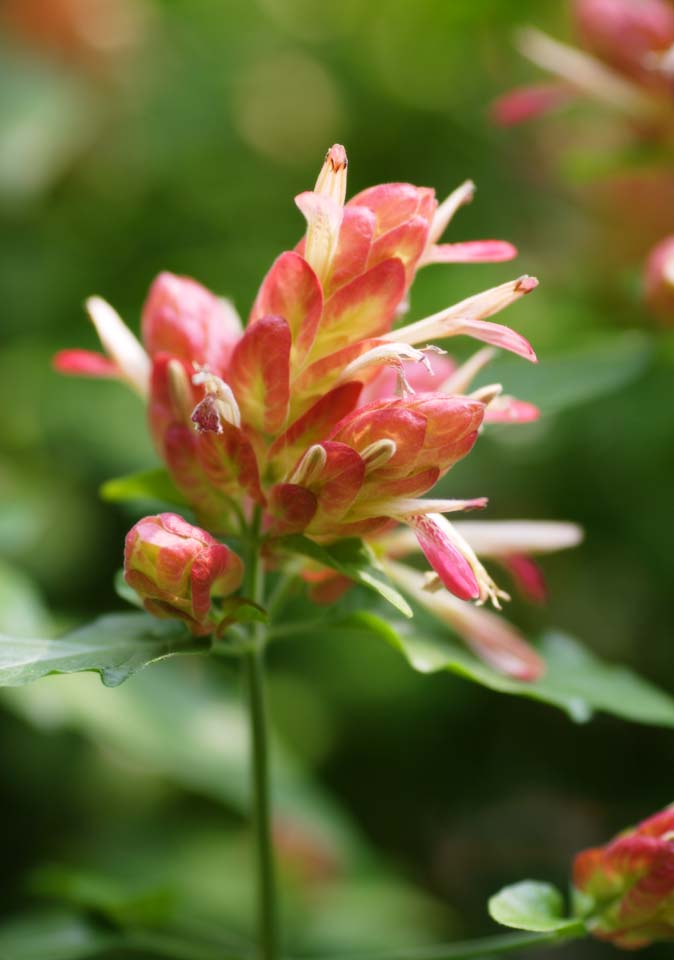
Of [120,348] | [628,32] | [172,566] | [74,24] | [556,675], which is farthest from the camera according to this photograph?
[74,24]

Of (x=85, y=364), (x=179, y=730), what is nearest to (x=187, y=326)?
(x=85, y=364)

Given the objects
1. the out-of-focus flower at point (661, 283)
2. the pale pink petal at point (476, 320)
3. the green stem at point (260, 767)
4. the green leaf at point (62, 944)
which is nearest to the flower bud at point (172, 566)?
the green stem at point (260, 767)

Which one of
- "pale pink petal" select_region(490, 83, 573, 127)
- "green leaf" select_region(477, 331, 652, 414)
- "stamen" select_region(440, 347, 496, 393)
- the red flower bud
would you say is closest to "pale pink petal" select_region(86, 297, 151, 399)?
"stamen" select_region(440, 347, 496, 393)

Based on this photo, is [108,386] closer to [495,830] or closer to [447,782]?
[447,782]

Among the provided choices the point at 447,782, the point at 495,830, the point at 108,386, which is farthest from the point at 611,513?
the point at 108,386

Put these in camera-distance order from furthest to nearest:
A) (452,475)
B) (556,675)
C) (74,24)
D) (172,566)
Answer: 1. (74,24)
2. (452,475)
3. (556,675)
4. (172,566)

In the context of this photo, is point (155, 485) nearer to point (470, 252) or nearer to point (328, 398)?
point (328, 398)

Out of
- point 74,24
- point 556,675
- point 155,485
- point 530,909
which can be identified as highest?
point 74,24
